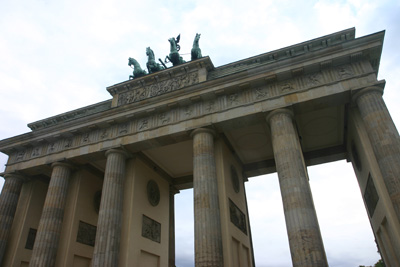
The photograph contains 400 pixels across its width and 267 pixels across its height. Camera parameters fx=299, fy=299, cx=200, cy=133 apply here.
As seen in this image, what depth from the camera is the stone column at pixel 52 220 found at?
52.0ft

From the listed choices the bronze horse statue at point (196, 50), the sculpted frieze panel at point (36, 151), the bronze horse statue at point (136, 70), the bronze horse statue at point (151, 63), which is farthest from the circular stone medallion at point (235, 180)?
the sculpted frieze panel at point (36, 151)

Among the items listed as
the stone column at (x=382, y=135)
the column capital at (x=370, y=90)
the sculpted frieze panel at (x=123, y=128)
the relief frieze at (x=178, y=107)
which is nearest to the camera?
the stone column at (x=382, y=135)

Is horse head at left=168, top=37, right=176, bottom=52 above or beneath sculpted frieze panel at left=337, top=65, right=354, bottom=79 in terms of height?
above

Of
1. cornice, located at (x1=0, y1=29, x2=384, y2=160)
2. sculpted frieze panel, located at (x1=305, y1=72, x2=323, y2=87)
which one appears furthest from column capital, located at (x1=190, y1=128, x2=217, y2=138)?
sculpted frieze panel, located at (x1=305, y1=72, x2=323, y2=87)

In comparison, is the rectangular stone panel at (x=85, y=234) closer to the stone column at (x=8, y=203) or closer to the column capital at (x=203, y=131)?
the stone column at (x=8, y=203)

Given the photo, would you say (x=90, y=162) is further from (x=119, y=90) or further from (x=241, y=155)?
(x=241, y=155)

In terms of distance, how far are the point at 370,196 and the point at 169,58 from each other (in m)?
14.2

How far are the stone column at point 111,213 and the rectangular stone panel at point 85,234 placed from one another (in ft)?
12.5

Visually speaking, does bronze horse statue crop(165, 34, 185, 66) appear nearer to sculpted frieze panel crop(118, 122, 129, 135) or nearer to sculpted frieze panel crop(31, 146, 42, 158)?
sculpted frieze panel crop(118, 122, 129, 135)

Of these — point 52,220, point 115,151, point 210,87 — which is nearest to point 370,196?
point 210,87

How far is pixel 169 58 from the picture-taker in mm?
19938

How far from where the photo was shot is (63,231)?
17.4 meters

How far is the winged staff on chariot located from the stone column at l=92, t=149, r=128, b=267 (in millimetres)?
6415

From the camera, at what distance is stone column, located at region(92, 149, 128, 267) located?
14.5 metres
